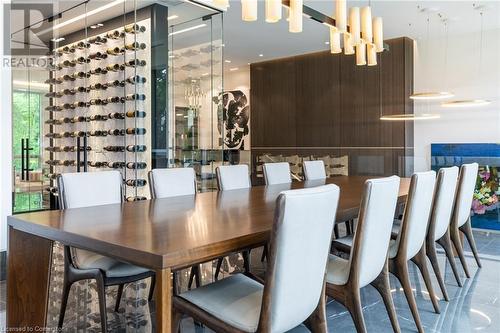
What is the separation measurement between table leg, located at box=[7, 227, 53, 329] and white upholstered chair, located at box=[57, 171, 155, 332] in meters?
0.18

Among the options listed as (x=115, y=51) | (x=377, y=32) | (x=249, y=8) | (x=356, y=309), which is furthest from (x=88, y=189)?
(x=115, y=51)

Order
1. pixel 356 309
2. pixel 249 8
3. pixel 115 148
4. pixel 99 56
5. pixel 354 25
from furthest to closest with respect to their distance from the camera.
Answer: pixel 99 56
pixel 115 148
pixel 354 25
pixel 249 8
pixel 356 309

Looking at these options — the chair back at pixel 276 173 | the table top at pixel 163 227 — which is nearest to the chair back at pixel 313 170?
the chair back at pixel 276 173

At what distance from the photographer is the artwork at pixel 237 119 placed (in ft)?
31.7

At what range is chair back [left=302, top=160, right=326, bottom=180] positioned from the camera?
179 inches

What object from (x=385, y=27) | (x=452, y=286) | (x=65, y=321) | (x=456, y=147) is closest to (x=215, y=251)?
(x=65, y=321)

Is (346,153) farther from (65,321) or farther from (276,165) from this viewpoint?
(65,321)

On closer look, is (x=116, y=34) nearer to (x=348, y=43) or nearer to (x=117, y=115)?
(x=117, y=115)

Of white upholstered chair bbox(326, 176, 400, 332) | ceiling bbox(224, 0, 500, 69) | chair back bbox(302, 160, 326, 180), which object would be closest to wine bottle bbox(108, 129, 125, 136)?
ceiling bbox(224, 0, 500, 69)

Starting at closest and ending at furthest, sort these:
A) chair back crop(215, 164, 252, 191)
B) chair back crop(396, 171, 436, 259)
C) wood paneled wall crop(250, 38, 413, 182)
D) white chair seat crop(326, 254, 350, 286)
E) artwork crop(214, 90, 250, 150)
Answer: white chair seat crop(326, 254, 350, 286) < chair back crop(396, 171, 436, 259) < chair back crop(215, 164, 252, 191) < wood paneled wall crop(250, 38, 413, 182) < artwork crop(214, 90, 250, 150)

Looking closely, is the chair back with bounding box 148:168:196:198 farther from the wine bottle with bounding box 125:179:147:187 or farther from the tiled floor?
the wine bottle with bounding box 125:179:147:187

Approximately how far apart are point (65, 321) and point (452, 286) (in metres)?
2.83

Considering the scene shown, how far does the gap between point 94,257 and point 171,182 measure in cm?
96

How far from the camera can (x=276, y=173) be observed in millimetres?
4148
